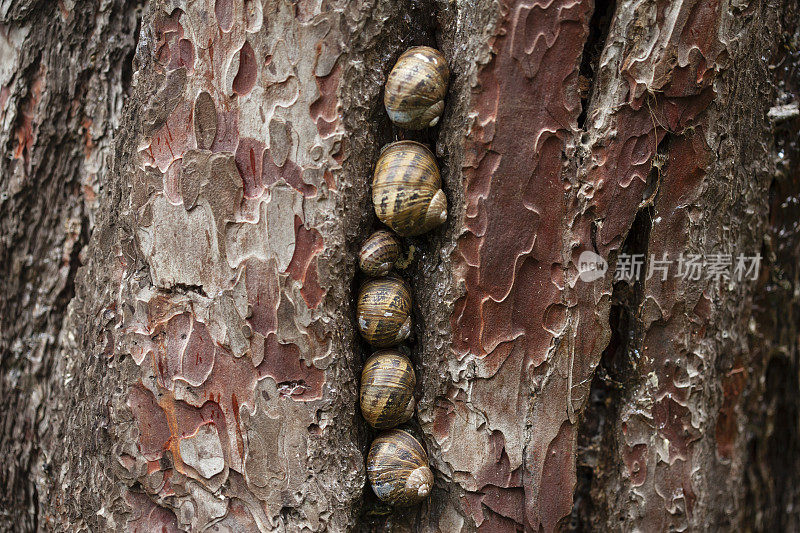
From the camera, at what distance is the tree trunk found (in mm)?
1263

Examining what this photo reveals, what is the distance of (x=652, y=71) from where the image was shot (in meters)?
1.27

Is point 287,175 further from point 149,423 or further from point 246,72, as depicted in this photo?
point 149,423

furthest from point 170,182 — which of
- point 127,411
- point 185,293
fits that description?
point 127,411

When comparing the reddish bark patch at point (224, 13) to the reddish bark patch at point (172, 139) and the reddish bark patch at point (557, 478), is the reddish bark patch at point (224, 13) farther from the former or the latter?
the reddish bark patch at point (557, 478)

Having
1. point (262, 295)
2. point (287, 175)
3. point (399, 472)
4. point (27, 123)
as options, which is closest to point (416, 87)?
point (287, 175)

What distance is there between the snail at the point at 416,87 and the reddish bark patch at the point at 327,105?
0.11 metres

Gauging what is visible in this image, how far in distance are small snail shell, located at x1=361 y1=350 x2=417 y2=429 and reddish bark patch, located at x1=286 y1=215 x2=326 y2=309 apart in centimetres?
20

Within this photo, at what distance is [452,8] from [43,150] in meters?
1.24

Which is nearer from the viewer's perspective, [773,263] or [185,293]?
[185,293]

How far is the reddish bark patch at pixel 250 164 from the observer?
1.28 meters

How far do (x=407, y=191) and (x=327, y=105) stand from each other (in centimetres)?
26

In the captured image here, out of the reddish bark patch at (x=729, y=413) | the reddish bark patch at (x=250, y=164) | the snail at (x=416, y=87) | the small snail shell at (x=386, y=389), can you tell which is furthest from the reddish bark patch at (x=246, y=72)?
the reddish bark patch at (x=729, y=413)

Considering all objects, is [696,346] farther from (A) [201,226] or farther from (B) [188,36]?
(B) [188,36]

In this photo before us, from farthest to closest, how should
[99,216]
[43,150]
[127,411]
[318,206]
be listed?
[43,150]
[99,216]
[127,411]
[318,206]
